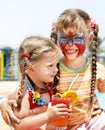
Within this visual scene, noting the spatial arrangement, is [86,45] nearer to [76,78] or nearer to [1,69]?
[76,78]

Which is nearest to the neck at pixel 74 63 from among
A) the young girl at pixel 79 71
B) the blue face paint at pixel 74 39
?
the young girl at pixel 79 71

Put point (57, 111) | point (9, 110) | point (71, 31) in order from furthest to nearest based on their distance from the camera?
point (71, 31) < point (9, 110) < point (57, 111)

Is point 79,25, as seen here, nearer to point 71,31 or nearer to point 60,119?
point 71,31

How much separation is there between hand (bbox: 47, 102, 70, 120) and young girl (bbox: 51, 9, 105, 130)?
0.66 feet

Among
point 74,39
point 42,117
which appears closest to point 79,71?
point 74,39

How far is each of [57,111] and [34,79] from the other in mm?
296

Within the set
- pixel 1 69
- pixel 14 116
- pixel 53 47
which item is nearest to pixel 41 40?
pixel 53 47

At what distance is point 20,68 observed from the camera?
2.85 meters

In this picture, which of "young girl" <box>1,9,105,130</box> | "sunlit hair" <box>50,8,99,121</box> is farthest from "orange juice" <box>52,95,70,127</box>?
"sunlit hair" <box>50,8,99,121</box>

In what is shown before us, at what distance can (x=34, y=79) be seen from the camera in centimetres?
287

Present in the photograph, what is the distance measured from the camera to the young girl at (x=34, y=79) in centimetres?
279

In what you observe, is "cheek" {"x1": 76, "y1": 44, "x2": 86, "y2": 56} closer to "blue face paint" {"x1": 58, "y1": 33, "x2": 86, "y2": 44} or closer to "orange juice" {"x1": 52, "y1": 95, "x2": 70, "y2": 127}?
"blue face paint" {"x1": 58, "y1": 33, "x2": 86, "y2": 44}

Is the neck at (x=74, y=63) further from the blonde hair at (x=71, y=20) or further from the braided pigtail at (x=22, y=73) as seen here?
the braided pigtail at (x=22, y=73)

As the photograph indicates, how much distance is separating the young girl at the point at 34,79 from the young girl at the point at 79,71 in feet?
0.44
